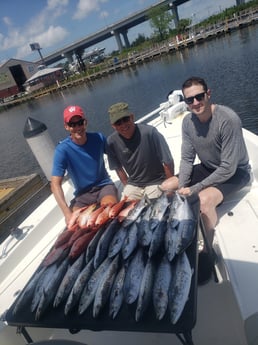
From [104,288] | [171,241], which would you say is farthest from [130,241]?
[104,288]

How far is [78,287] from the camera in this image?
2.04 meters

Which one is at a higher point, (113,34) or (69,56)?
(113,34)

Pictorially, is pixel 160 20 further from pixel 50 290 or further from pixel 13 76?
pixel 50 290

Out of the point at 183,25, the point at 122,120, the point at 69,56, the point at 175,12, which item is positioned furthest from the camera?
the point at 69,56

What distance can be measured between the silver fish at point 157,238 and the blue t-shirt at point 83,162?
6.13 feet

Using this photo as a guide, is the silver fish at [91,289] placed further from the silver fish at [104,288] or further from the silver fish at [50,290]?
the silver fish at [50,290]

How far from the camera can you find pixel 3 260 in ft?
11.5

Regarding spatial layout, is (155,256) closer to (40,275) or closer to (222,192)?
(40,275)

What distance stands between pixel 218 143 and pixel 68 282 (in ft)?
7.21

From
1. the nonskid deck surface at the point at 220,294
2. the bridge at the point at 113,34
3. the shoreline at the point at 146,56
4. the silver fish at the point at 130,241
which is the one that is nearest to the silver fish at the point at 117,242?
the silver fish at the point at 130,241

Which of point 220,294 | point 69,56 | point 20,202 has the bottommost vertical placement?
point 20,202

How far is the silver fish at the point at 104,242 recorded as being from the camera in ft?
7.37

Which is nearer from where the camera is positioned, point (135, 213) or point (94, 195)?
point (135, 213)

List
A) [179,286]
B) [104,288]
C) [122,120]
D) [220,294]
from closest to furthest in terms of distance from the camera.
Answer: [179,286] < [104,288] < [220,294] < [122,120]
